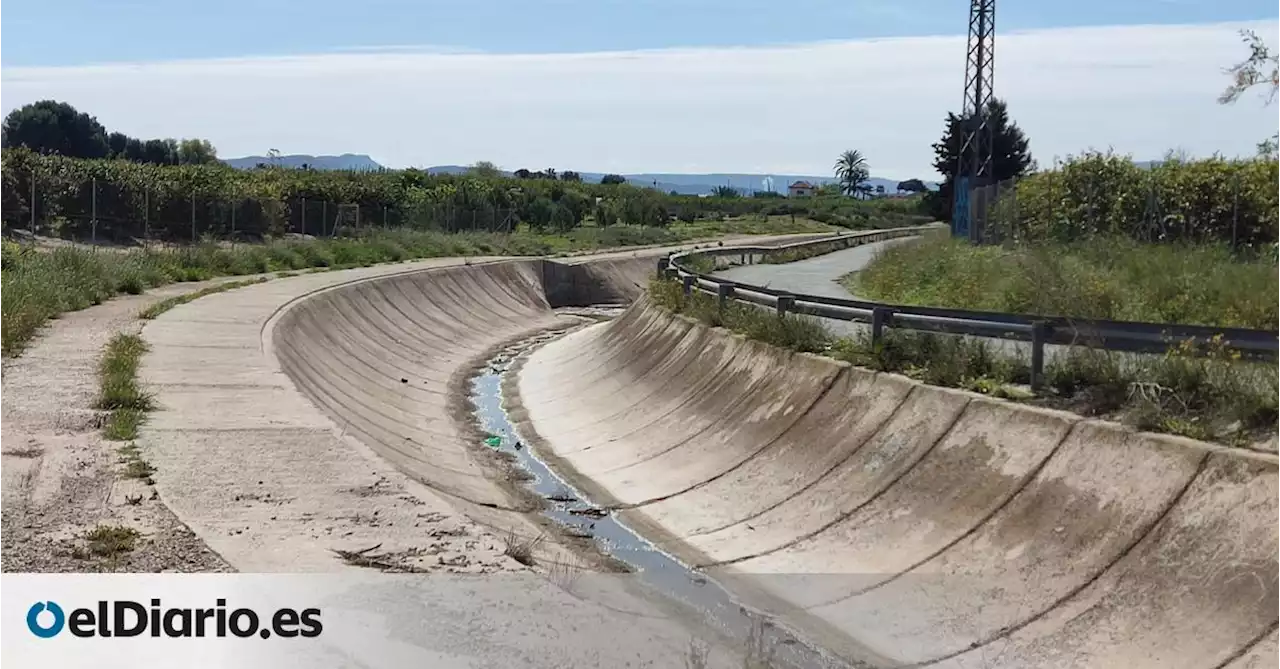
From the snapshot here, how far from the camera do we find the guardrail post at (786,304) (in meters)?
19.9

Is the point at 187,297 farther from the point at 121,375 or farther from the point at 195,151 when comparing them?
the point at 195,151

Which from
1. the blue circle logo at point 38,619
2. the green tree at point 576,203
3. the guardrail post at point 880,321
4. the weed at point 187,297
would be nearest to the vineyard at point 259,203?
the green tree at point 576,203

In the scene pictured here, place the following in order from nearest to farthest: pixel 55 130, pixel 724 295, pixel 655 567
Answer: pixel 655 567
pixel 724 295
pixel 55 130

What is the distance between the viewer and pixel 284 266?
4294 cm

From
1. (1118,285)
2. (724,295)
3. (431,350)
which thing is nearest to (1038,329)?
(1118,285)

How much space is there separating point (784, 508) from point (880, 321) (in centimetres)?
338

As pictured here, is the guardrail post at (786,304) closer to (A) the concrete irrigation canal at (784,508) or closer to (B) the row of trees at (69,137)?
(A) the concrete irrigation canal at (784,508)

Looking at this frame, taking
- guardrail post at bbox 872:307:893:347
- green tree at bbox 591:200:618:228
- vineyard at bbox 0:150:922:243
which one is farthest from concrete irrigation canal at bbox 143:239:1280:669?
green tree at bbox 591:200:618:228

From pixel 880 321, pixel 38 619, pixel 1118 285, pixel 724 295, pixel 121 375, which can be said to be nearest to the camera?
pixel 38 619

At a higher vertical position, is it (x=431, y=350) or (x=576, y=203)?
(x=576, y=203)

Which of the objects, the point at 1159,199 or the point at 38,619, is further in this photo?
the point at 1159,199

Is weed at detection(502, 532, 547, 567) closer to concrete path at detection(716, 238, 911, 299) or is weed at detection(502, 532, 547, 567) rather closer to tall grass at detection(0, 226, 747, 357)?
tall grass at detection(0, 226, 747, 357)

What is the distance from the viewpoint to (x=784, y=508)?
14312mm

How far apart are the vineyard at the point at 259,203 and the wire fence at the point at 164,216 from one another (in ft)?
0.15
